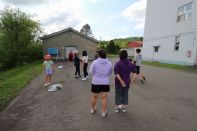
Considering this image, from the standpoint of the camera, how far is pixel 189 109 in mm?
5699

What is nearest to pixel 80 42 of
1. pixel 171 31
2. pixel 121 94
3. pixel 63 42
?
pixel 63 42

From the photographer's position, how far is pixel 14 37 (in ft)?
92.3

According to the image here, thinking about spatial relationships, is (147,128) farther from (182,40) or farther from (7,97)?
(182,40)

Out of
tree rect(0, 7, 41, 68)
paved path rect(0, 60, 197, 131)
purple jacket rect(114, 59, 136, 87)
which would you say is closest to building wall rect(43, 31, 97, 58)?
tree rect(0, 7, 41, 68)

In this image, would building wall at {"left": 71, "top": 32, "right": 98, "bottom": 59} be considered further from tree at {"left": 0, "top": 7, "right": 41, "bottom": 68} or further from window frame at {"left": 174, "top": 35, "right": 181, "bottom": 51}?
window frame at {"left": 174, "top": 35, "right": 181, "bottom": 51}

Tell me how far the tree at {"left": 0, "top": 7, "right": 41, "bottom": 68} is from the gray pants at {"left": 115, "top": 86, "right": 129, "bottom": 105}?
87.6 feet

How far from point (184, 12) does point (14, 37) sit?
82.0ft

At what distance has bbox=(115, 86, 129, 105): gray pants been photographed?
5344 millimetres

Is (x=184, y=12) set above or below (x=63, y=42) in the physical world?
above

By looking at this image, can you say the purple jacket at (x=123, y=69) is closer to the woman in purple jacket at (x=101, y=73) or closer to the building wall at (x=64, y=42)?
the woman in purple jacket at (x=101, y=73)

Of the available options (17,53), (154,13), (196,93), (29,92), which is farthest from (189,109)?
(17,53)

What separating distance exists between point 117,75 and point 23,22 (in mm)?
28444

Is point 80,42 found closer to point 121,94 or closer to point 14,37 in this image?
point 14,37

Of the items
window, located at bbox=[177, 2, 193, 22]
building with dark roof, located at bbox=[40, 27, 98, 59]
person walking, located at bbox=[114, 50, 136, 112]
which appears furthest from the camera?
building with dark roof, located at bbox=[40, 27, 98, 59]
